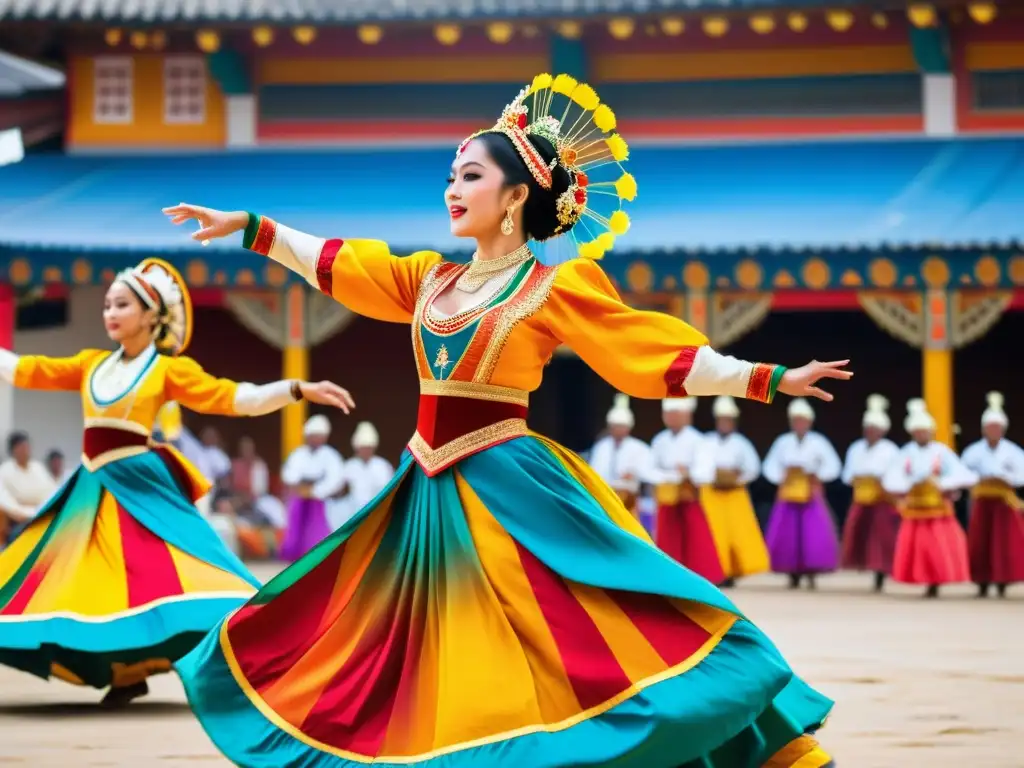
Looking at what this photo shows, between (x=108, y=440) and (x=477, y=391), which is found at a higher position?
(x=477, y=391)

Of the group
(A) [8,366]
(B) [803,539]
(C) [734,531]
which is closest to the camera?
(A) [8,366]

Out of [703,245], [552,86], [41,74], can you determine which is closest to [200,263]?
[41,74]

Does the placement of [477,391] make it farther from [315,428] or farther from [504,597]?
[315,428]

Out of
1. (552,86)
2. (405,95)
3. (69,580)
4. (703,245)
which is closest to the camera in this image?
(552,86)

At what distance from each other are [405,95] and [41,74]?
10.9 feet

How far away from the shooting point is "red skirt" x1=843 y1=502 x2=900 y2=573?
48.0 feet

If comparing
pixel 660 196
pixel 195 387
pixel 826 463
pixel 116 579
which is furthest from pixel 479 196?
pixel 660 196

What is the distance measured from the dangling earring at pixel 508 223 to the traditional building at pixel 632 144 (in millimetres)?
10513

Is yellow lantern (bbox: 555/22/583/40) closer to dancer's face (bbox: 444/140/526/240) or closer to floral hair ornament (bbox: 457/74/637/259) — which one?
floral hair ornament (bbox: 457/74/637/259)

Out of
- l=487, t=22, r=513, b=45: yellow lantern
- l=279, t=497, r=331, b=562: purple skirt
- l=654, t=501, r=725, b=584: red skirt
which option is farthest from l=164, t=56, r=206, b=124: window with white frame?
l=654, t=501, r=725, b=584: red skirt

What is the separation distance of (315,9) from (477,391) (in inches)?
540

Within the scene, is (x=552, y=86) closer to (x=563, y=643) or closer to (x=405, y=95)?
(x=563, y=643)

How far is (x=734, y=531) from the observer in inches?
566

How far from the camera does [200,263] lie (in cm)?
1653
